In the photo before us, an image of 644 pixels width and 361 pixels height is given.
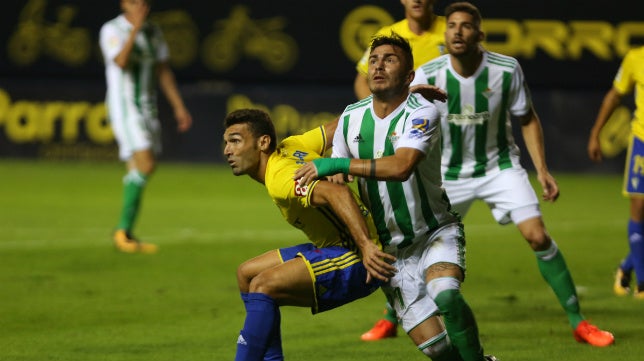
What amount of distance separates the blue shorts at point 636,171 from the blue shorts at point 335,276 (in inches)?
143

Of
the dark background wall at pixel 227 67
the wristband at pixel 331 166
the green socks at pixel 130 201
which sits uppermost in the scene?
the wristband at pixel 331 166

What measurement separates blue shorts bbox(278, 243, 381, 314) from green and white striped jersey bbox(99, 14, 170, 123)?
235 inches

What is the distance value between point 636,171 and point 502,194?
6.03 ft

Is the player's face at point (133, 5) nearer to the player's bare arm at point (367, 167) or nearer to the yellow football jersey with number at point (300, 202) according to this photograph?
the yellow football jersey with number at point (300, 202)

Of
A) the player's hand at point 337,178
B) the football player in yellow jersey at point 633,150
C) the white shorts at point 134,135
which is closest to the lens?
the player's hand at point 337,178

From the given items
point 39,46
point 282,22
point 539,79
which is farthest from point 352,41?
point 39,46

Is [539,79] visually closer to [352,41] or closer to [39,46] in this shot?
[352,41]

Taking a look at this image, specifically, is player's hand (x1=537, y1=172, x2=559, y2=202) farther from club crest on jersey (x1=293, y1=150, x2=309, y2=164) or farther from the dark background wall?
the dark background wall

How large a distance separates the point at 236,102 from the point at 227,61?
640mm

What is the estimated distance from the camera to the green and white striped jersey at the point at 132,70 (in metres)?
11.2

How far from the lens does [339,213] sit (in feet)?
17.3

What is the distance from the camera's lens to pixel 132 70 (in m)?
11.4

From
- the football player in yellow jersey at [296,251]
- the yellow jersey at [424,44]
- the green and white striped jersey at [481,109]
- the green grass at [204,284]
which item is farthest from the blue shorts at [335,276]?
the yellow jersey at [424,44]

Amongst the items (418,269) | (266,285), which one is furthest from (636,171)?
(266,285)
